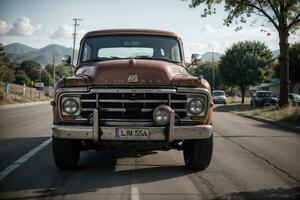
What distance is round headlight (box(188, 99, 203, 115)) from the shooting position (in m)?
6.29

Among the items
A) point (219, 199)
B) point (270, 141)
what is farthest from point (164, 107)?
point (270, 141)

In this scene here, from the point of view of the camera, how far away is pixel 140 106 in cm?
621

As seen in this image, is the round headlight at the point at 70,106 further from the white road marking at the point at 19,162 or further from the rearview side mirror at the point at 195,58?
the rearview side mirror at the point at 195,58

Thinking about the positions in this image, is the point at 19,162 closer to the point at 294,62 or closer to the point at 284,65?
the point at 284,65

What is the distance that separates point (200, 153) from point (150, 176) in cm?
89

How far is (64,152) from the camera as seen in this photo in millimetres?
6512

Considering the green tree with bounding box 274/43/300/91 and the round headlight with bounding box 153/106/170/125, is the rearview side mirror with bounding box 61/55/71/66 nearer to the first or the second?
the round headlight with bounding box 153/106/170/125

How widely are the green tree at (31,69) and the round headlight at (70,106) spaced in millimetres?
105123

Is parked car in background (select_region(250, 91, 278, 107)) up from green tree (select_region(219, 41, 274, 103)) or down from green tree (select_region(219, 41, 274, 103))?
down

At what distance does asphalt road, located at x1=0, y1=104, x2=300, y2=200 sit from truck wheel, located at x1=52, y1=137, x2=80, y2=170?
0.51 feet

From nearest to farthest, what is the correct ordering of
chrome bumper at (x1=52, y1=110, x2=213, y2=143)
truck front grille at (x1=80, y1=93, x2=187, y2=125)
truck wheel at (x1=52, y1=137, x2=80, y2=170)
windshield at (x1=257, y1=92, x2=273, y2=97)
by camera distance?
chrome bumper at (x1=52, y1=110, x2=213, y2=143) → truck front grille at (x1=80, y1=93, x2=187, y2=125) → truck wheel at (x1=52, y1=137, x2=80, y2=170) → windshield at (x1=257, y1=92, x2=273, y2=97)

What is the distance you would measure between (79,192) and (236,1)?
67.7ft

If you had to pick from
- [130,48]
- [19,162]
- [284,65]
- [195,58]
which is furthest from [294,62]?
[19,162]

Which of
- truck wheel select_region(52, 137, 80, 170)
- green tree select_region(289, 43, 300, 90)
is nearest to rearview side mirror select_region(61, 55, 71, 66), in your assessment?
truck wheel select_region(52, 137, 80, 170)
